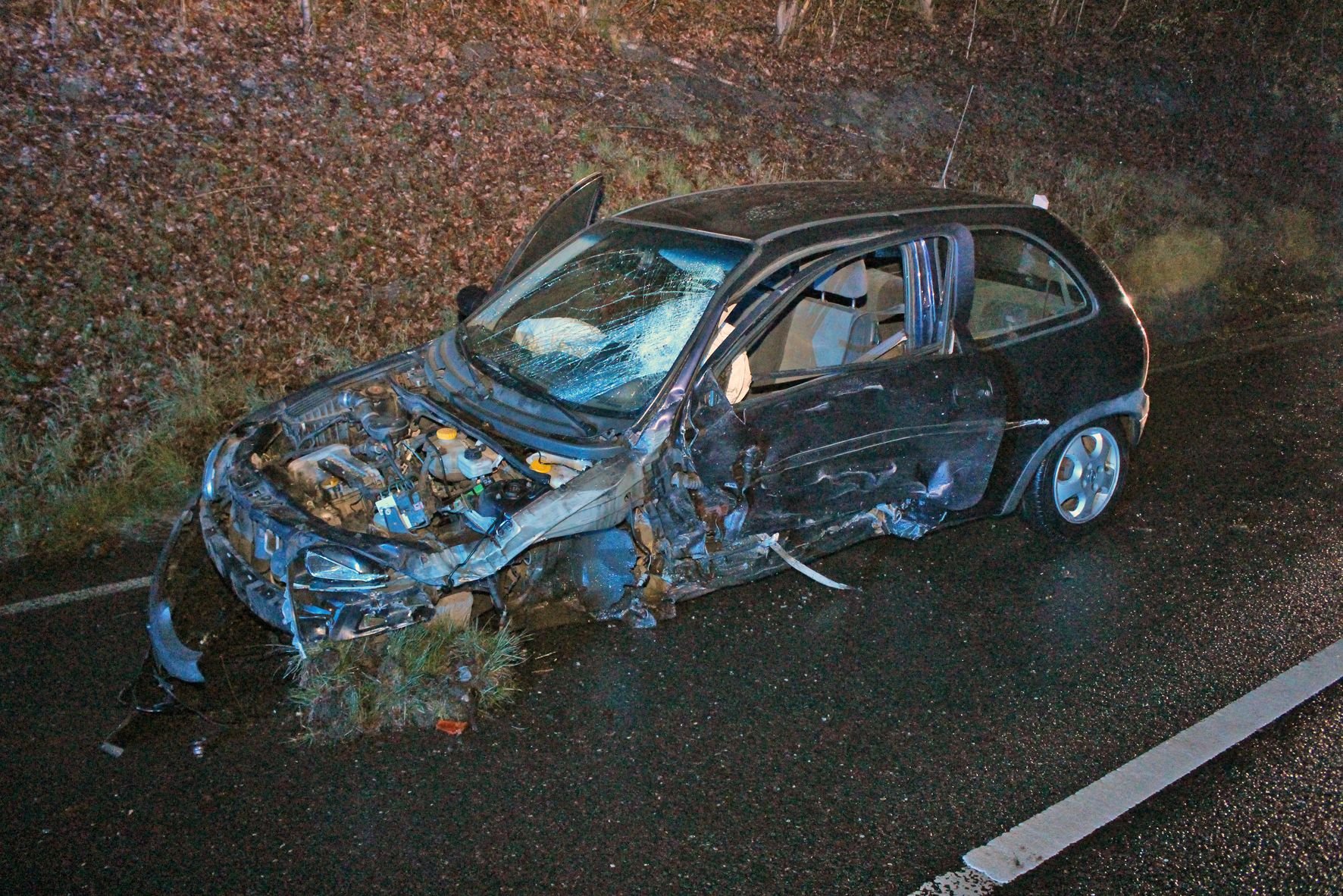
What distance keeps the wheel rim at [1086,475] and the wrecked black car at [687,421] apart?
0.02 meters

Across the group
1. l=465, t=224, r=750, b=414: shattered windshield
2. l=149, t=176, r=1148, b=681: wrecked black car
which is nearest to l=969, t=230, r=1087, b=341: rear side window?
l=149, t=176, r=1148, b=681: wrecked black car

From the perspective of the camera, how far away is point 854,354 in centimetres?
503

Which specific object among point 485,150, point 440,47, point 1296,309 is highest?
point 440,47

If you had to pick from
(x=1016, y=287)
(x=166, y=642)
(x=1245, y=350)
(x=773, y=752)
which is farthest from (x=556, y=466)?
(x=1245, y=350)

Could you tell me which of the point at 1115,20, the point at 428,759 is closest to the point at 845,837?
the point at 428,759

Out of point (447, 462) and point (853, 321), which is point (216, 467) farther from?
point (853, 321)

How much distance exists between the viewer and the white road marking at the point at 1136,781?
3330mm

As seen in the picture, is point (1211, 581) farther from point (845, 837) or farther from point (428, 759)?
point (428, 759)

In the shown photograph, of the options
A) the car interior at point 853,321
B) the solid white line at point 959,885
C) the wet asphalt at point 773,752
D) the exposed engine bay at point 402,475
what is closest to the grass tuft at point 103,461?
the wet asphalt at point 773,752

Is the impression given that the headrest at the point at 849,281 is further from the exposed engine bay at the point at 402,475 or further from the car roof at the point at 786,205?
the exposed engine bay at the point at 402,475

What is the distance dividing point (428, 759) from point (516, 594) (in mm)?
691

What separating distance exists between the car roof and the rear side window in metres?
0.23

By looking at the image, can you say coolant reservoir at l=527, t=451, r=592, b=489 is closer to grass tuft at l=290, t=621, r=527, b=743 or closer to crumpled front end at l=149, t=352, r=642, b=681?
crumpled front end at l=149, t=352, r=642, b=681

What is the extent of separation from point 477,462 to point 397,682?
3.00ft
